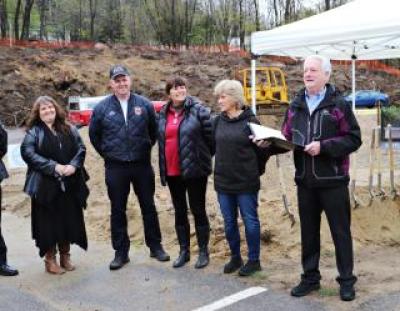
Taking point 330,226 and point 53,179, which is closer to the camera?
point 330,226

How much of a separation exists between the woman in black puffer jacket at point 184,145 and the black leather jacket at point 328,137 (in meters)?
1.06

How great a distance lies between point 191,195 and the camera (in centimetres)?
525

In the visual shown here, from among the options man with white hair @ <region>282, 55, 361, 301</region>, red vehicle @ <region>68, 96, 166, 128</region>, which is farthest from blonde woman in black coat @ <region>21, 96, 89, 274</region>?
red vehicle @ <region>68, 96, 166, 128</region>

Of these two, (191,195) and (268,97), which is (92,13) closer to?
(268,97)

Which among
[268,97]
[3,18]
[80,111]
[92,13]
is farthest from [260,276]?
[92,13]

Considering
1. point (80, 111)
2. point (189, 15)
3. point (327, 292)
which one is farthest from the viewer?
point (189, 15)

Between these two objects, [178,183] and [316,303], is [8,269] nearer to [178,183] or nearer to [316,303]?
[178,183]

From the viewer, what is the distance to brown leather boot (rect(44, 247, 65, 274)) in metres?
5.48

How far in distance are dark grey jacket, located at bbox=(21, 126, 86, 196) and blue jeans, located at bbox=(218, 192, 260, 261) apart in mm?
1459

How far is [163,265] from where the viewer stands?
557 centimetres

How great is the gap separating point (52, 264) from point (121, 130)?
4.83ft

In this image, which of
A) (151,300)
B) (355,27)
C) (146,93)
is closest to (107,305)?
(151,300)

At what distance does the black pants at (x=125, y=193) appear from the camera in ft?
17.6

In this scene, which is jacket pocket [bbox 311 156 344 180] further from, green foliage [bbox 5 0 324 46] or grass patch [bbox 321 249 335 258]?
green foliage [bbox 5 0 324 46]
